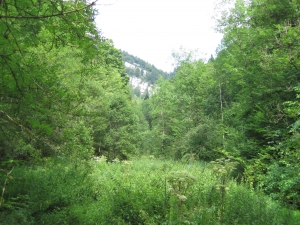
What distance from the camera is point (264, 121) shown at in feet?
33.0

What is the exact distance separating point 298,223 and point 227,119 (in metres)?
14.2

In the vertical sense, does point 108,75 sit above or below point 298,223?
above

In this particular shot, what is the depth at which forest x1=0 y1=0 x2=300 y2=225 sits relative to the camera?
10.4 feet

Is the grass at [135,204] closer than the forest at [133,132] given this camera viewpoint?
No

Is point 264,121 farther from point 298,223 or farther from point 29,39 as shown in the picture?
point 29,39

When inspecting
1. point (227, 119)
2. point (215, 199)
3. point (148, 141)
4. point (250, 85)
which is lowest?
point (148, 141)

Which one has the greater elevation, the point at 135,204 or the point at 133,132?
the point at 135,204

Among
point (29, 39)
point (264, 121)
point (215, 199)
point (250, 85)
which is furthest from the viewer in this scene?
point (250, 85)

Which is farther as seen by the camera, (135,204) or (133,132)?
(133,132)

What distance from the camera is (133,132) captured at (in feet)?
69.5

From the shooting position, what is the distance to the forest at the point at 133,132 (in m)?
3.18

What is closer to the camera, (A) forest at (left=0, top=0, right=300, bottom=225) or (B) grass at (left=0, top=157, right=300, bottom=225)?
(A) forest at (left=0, top=0, right=300, bottom=225)

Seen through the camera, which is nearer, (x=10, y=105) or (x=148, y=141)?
(x=10, y=105)

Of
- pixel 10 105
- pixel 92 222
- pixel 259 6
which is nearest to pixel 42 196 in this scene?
pixel 92 222
